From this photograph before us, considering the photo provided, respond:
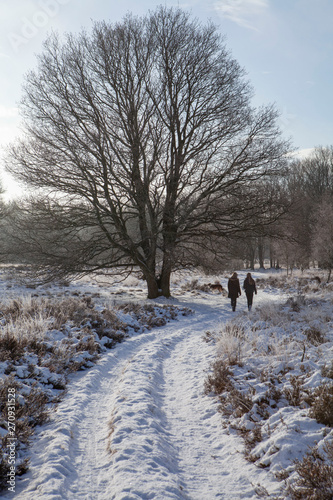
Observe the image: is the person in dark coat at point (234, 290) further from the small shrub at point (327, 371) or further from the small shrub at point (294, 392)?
the small shrub at point (294, 392)

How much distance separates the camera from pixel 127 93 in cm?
1515

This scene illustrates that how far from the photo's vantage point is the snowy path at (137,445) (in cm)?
315

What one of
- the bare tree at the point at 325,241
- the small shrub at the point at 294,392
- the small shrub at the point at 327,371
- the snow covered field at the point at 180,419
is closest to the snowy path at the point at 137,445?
the snow covered field at the point at 180,419

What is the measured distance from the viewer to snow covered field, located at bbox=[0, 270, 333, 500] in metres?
3.22

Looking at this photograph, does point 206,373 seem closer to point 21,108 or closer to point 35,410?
point 35,410

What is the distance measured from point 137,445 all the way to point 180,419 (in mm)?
1148

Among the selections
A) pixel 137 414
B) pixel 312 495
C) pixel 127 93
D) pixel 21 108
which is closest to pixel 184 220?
pixel 127 93

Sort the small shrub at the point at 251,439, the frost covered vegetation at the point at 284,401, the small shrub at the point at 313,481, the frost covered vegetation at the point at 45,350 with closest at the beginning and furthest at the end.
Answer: the small shrub at the point at 313,481 → the frost covered vegetation at the point at 284,401 → the small shrub at the point at 251,439 → the frost covered vegetation at the point at 45,350

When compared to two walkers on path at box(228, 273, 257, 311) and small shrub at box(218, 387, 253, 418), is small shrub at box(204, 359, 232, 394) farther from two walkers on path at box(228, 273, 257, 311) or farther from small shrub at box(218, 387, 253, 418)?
two walkers on path at box(228, 273, 257, 311)

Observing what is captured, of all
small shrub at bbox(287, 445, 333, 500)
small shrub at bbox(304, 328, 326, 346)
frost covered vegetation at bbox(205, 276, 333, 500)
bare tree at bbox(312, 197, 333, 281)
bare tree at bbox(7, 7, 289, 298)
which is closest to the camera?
small shrub at bbox(287, 445, 333, 500)

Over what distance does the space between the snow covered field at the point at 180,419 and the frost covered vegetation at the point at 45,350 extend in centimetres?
5

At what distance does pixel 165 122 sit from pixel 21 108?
6871 mm

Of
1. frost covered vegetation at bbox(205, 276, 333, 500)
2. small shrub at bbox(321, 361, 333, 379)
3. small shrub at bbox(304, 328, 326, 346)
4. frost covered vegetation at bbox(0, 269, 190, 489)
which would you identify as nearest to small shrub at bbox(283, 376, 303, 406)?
frost covered vegetation at bbox(205, 276, 333, 500)

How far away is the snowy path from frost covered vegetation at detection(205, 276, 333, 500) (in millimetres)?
275
